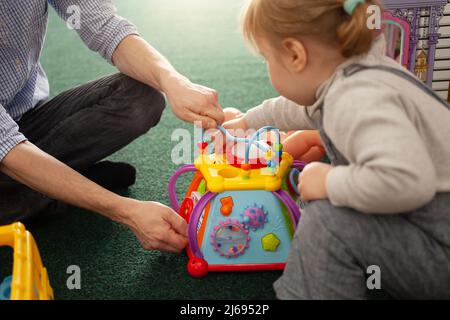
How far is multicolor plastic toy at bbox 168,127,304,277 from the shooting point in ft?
3.43

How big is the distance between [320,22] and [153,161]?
2.61 feet

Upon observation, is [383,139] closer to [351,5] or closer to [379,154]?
[379,154]

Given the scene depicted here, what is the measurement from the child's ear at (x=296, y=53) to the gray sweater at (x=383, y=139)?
0.05 meters

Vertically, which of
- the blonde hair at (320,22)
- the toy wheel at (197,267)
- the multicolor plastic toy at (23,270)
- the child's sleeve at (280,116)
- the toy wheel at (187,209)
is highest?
the blonde hair at (320,22)

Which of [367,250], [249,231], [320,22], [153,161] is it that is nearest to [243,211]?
[249,231]

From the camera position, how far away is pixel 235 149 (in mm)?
1099

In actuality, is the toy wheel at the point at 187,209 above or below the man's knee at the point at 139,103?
below

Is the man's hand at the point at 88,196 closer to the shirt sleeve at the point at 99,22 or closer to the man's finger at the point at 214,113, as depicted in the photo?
the man's finger at the point at 214,113

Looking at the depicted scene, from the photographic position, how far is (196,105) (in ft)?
3.61

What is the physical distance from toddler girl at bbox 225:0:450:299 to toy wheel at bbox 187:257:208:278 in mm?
228

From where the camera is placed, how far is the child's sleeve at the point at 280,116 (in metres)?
1.08

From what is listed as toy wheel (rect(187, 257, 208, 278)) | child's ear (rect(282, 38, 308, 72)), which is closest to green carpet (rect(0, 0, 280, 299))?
toy wheel (rect(187, 257, 208, 278))

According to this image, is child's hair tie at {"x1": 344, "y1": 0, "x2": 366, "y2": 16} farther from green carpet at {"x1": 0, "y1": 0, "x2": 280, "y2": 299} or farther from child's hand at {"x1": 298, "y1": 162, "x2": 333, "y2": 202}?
green carpet at {"x1": 0, "y1": 0, "x2": 280, "y2": 299}

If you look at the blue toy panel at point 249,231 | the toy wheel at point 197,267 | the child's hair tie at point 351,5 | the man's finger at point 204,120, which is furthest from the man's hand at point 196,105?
Result: the child's hair tie at point 351,5
